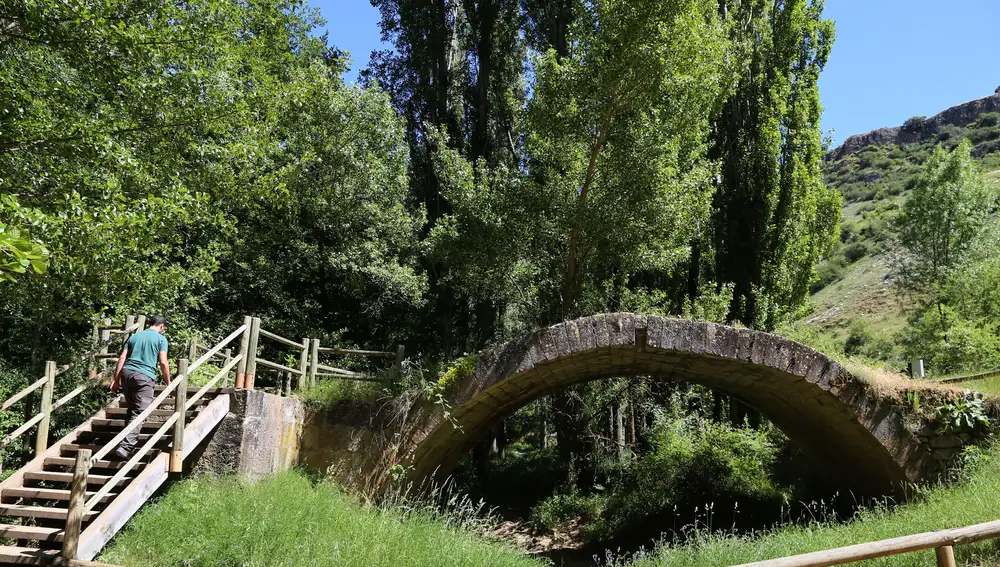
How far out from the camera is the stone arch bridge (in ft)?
24.8

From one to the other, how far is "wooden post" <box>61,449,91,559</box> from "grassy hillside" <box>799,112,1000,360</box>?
16.0 meters

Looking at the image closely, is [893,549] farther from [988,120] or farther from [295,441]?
[988,120]

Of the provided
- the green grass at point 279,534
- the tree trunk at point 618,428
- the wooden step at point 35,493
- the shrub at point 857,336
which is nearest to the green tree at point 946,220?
the shrub at point 857,336

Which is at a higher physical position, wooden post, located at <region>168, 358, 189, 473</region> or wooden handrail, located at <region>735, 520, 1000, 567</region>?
wooden post, located at <region>168, 358, 189, 473</region>

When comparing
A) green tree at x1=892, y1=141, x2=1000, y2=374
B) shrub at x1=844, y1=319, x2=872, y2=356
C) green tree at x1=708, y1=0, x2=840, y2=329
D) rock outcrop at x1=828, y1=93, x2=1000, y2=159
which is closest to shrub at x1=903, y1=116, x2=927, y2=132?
rock outcrop at x1=828, y1=93, x2=1000, y2=159

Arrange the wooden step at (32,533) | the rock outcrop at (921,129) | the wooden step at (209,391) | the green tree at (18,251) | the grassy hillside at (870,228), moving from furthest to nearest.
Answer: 1. the rock outcrop at (921,129)
2. the grassy hillside at (870,228)
3. the wooden step at (209,391)
4. the wooden step at (32,533)
5. the green tree at (18,251)

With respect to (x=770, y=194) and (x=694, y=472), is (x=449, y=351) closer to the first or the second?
(x=694, y=472)

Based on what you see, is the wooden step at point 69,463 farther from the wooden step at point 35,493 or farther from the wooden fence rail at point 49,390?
the wooden step at point 35,493

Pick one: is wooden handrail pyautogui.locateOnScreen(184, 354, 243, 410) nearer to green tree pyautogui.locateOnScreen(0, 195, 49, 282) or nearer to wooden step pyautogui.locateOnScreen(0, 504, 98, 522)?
wooden step pyautogui.locateOnScreen(0, 504, 98, 522)

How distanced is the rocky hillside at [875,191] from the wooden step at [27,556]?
2209 cm

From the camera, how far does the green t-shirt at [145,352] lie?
7082 mm

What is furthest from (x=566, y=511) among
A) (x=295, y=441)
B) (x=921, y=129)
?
(x=921, y=129)

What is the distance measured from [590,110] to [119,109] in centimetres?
682

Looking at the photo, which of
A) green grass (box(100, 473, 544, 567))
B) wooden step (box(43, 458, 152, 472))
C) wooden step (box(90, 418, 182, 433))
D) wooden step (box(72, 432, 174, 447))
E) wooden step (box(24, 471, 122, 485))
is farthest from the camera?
wooden step (box(90, 418, 182, 433))
